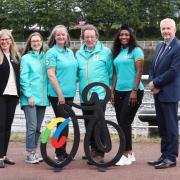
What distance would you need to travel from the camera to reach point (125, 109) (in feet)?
22.1

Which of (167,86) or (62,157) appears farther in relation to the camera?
(62,157)

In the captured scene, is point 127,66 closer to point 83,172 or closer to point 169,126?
point 169,126

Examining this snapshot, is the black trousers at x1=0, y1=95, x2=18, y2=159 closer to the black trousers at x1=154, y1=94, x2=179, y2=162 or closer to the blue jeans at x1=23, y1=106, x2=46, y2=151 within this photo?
the blue jeans at x1=23, y1=106, x2=46, y2=151

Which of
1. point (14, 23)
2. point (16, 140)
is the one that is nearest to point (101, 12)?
point (14, 23)

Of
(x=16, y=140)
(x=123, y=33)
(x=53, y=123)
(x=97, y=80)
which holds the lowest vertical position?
(x=16, y=140)

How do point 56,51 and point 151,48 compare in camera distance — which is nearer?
point 56,51

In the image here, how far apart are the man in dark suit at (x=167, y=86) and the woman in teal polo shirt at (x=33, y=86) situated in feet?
4.65

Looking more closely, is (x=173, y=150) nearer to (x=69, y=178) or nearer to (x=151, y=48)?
(x=69, y=178)

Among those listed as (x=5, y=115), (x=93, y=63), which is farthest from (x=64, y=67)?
(x=5, y=115)

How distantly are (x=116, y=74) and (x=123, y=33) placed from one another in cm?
54

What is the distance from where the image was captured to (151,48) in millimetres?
43062

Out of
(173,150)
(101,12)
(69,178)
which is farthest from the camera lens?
(101,12)

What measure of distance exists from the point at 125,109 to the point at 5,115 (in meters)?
1.55

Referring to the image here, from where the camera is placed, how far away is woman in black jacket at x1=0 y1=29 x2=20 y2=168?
6.71 metres
